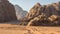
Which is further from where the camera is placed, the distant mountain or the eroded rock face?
the distant mountain

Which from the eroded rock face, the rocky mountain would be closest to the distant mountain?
the eroded rock face

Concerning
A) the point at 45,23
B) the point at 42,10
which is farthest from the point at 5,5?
the point at 45,23

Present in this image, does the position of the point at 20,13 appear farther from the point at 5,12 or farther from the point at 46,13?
the point at 46,13

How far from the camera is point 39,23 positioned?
23406mm

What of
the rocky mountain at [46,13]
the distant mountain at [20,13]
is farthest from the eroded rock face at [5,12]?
the distant mountain at [20,13]

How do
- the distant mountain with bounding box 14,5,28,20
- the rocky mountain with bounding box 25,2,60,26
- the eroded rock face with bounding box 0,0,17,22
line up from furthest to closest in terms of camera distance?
the distant mountain with bounding box 14,5,28,20 < the eroded rock face with bounding box 0,0,17,22 < the rocky mountain with bounding box 25,2,60,26

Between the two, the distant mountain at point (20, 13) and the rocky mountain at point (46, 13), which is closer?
the rocky mountain at point (46, 13)

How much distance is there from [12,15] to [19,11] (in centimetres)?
6525

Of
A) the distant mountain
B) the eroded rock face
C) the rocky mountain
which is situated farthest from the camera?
the distant mountain

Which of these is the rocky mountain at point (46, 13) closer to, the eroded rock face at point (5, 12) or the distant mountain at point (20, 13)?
the eroded rock face at point (5, 12)

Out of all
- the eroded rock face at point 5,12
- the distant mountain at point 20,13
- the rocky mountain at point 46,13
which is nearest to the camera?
the rocky mountain at point 46,13

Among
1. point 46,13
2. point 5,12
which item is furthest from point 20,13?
point 46,13

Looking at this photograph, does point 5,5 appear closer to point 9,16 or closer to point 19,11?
point 9,16

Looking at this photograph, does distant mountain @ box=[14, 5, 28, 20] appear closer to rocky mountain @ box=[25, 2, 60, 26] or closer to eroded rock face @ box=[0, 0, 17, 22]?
eroded rock face @ box=[0, 0, 17, 22]
